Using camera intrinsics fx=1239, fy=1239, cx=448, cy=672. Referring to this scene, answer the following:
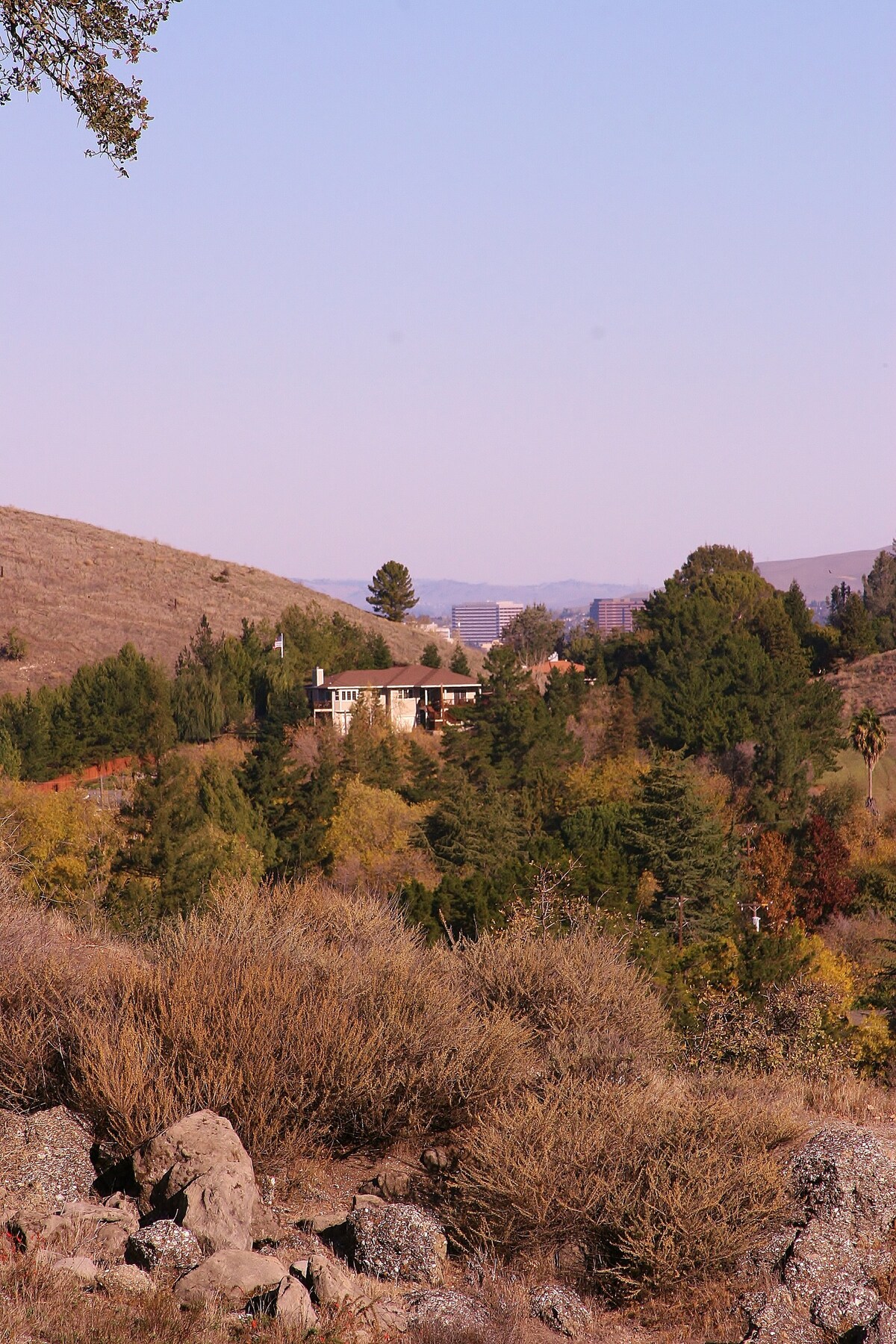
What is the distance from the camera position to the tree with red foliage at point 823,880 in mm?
41656

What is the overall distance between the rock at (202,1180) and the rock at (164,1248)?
159 mm

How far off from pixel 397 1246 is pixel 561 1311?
1.11 meters

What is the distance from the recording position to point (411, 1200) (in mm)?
9016

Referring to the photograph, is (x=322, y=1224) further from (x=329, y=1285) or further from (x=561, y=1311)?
(x=561, y=1311)

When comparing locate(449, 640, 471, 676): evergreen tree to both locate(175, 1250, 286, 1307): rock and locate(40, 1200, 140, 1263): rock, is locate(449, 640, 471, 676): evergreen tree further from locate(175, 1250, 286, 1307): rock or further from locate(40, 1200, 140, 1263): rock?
locate(175, 1250, 286, 1307): rock

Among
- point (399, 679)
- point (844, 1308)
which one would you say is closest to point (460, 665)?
point (399, 679)

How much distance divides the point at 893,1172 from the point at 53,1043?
20.9 feet

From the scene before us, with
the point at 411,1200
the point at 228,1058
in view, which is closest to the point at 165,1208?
the point at 228,1058

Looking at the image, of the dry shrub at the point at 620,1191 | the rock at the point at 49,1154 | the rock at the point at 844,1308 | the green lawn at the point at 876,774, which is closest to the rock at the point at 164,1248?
the rock at the point at 49,1154

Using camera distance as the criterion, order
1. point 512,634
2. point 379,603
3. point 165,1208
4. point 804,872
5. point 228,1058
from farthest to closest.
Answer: point 512,634, point 379,603, point 804,872, point 228,1058, point 165,1208

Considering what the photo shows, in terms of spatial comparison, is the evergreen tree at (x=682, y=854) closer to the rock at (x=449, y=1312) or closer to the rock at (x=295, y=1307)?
the rock at (x=449, y=1312)

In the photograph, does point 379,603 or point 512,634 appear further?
point 512,634

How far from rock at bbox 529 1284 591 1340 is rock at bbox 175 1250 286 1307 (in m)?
1.68

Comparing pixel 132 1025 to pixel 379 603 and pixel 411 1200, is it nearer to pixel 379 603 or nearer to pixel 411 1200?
pixel 411 1200
